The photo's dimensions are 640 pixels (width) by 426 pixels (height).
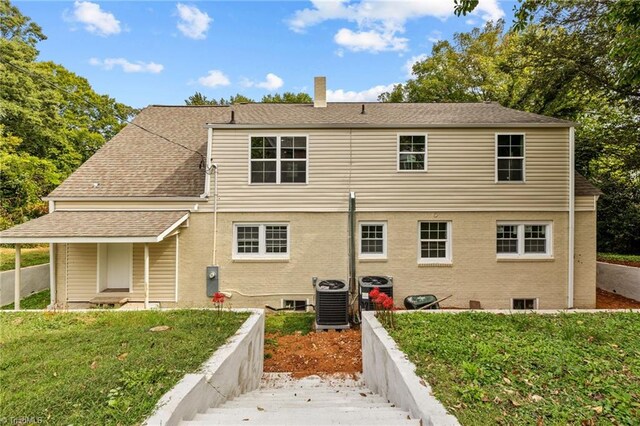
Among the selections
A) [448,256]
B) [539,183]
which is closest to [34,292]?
[448,256]

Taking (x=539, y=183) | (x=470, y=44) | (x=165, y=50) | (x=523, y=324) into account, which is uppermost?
(x=470, y=44)

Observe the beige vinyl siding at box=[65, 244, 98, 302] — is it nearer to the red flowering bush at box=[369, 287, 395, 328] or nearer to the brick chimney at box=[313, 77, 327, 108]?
the red flowering bush at box=[369, 287, 395, 328]

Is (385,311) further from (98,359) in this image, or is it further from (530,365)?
(98,359)

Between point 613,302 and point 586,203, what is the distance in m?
3.74

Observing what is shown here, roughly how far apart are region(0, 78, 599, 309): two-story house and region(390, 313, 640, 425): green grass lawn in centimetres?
415

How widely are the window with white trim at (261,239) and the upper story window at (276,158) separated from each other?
1.44m

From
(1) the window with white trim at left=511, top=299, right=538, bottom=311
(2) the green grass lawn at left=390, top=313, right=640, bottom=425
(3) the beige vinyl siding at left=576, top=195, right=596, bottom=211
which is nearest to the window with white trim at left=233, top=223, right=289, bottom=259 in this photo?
(2) the green grass lawn at left=390, top=313, right=640, bottom=425

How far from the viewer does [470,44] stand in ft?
72.9

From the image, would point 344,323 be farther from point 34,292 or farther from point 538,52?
point 538,52

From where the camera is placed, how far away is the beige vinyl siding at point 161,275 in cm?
893

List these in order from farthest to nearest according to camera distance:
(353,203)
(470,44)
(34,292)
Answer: (470,44) → (34,292) → (353,203)

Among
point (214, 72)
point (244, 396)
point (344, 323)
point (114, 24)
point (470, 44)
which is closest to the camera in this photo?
point (244, 396)

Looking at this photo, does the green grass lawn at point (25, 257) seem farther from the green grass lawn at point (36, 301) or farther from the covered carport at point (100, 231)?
the covered carport at point (100, 231)

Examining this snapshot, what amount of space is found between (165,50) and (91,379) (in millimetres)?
11255
